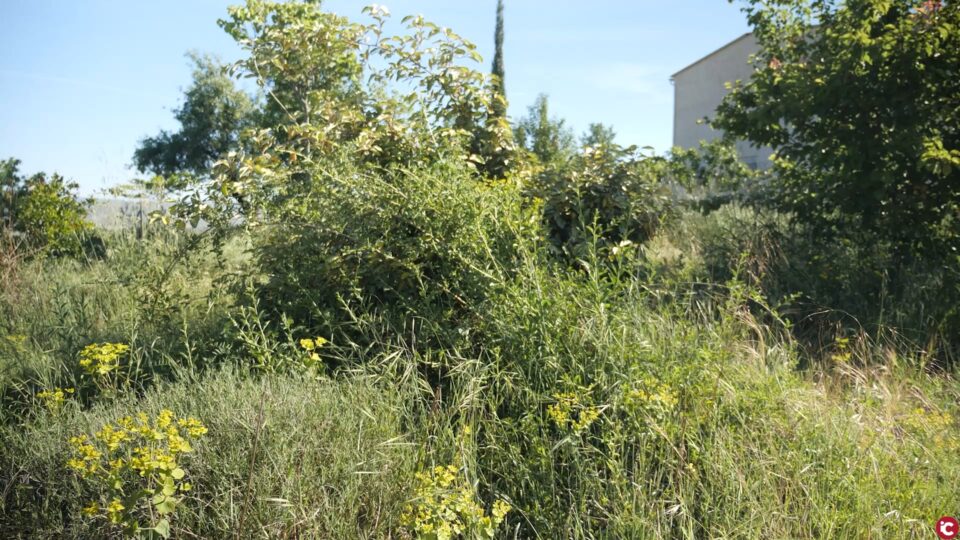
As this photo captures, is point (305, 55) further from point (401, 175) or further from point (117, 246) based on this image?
point (117, 246)

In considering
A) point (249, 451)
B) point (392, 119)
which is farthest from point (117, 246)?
point (249, 451)

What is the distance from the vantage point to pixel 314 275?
4594 millimetres

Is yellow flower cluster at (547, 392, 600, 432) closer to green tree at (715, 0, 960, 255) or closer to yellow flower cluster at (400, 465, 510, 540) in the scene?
yellow flower cluster at (400, 465, 510, 540)

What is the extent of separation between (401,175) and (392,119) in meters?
0.82

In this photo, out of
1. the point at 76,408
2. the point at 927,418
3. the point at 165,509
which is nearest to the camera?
the point at 165,509

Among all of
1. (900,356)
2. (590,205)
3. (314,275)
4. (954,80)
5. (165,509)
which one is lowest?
(165,509)

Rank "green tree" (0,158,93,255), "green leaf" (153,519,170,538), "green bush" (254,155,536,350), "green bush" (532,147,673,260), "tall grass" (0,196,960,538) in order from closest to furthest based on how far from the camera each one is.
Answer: "green leaf" (153,519,170,538), "tall grass" (0,196,960,538), "green bush" (254,155,536,350), "green bush" (532,147,673,260), "green tree" (0,158,93,255)

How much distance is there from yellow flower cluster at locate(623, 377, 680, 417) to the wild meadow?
21 millimetres

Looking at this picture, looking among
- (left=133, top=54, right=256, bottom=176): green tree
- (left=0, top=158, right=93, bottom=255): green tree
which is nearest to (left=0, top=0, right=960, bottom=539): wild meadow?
(left=0, top=158, right=93, bottom=255): green tree

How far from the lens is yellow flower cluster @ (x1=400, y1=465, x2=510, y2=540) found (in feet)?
8.75

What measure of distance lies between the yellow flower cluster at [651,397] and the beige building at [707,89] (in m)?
18.9

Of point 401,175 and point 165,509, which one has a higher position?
point 401,175

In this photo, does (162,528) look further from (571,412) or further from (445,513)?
(571,412)

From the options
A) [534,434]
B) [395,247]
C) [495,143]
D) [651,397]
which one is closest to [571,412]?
[534,434]
